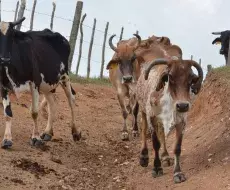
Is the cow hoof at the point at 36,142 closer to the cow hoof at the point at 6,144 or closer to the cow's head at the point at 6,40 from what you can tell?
the cow hoof at the point at 6,144

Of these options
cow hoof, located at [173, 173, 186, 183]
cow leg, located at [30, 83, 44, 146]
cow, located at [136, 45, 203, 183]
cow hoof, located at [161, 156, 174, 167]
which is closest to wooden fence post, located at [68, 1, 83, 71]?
cow leg, located at [30, 83, 44, 146]

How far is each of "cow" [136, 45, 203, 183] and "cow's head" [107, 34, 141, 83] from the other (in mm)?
2370

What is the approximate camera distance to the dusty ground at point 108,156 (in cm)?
794

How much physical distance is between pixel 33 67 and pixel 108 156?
202 centimetres

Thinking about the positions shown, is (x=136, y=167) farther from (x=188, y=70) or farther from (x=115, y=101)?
(x=115, y=101)

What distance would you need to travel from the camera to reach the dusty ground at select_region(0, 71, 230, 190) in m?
7.94

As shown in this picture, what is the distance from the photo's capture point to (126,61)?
11.5 metres


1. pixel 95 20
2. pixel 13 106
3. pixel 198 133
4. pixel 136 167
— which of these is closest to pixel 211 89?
pixel 198 133

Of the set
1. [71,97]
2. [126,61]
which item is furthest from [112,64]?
[71,97]

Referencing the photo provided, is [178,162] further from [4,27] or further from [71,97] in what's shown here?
[71,97]

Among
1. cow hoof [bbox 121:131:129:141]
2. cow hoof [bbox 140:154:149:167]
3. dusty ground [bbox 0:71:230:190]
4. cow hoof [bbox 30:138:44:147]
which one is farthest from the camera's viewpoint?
cow hoof [bbox 121:131:129:141]

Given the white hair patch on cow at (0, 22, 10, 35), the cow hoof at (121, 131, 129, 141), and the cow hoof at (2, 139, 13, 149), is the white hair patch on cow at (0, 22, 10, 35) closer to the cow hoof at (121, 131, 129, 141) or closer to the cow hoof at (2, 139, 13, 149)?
the cow hoof at (2, 139, 13, 149)

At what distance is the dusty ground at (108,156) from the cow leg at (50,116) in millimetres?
154

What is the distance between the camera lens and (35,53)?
10664 millimetres
